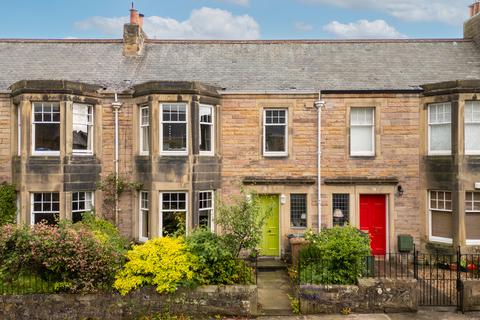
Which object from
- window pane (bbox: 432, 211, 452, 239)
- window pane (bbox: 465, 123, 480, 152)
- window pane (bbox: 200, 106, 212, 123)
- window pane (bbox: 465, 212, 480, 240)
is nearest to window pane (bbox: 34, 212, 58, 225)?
window pane (bbox: 200, 106, 212, 123)

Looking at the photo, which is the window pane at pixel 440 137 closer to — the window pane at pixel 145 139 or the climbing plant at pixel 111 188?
the window pane at pixel 145 139

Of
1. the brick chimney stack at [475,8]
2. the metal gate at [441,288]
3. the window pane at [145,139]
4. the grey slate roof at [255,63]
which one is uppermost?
the brick chimney stack at [475,8]

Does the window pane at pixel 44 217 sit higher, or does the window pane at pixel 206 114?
the window pane at pixel 206 114

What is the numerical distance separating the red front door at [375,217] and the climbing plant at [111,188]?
9260mm

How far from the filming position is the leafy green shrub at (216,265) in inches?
411

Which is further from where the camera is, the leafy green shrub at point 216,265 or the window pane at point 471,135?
the window pane at point 471,135

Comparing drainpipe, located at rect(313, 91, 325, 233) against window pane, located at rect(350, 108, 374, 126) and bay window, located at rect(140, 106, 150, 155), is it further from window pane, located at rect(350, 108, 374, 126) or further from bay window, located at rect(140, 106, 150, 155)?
bay window, located at rect(140, 106, 150, 155)

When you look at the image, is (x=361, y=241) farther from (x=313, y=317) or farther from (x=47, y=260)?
(x=47, y=260)

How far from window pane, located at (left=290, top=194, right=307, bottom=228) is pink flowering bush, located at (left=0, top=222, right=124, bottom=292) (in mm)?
7813

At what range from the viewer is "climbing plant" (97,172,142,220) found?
1539cm

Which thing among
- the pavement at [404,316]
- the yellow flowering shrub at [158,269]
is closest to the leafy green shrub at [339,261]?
the pavement at [404,316]

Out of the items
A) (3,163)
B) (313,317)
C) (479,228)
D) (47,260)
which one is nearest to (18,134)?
(3,163)

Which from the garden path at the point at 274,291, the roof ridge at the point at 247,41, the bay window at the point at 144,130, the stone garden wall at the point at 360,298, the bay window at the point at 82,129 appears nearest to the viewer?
the stone garden wall at the point at 360,298

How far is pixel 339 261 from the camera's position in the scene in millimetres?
10875
